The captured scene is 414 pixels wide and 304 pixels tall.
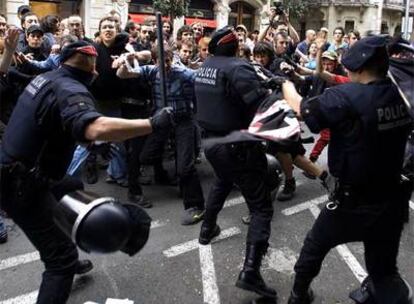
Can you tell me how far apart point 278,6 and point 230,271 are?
11.6ft

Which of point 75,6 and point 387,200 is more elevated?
point 75,6

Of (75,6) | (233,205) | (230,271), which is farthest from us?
(75,6)

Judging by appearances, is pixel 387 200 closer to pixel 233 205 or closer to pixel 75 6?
pixel 233 205

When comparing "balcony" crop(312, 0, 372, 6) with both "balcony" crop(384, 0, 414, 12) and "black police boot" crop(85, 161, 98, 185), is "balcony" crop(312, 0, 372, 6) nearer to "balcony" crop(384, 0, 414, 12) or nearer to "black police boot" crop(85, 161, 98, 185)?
"balcony" crop(384, 0, 414, 12)

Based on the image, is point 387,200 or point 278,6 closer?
point 387,200

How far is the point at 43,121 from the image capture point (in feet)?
9.13

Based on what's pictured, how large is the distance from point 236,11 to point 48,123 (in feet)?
84.6

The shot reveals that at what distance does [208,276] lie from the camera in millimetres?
3842

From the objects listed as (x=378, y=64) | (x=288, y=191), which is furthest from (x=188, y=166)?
(x=378, y=64)

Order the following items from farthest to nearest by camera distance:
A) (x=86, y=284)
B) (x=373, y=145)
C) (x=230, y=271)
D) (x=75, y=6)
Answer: (x=75, y=6) → (x=230, y=271) → (x=86, y=284) → (x=373, y=145)

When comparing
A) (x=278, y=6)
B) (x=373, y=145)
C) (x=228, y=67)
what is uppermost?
(x=278, y=6)

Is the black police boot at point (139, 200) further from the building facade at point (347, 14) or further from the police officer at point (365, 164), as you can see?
the building facade at point (347, 14)

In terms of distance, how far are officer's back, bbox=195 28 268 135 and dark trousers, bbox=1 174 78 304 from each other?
1.44 metres

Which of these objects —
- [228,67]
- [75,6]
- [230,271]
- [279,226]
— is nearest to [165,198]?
[279,226]
